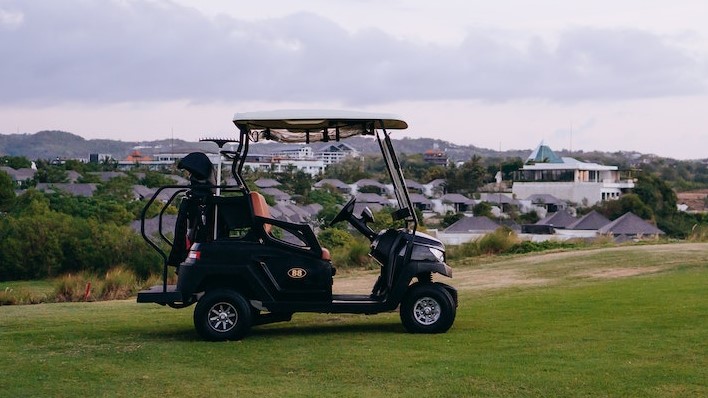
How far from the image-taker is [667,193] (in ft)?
241

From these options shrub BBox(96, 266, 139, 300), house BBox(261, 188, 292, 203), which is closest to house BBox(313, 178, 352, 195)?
house BBox(261, 188, 292, 203)

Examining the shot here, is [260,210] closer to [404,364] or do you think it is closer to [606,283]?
[404,364]

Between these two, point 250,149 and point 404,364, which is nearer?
point 404,364

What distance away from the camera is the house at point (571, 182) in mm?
86812

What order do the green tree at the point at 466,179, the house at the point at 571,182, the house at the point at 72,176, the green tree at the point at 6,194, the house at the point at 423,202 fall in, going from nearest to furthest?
1. the green tree at the point at 6,194
2. the house at the point at 423,202
3. the house at the point at 72,176
4. the house at the point at 571,182
5. the green tree at the point at 466,179

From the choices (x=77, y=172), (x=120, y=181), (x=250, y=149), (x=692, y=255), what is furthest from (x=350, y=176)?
(x=250, y=149)

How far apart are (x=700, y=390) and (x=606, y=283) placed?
10274 mm

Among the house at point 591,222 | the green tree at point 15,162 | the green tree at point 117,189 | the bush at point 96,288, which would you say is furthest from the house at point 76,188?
the bush at point 96,288

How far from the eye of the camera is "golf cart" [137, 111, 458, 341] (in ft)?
39.9

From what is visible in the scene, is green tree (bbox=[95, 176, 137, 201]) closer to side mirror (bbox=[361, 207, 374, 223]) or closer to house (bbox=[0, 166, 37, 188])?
house (bbox=[0, 166, 37, 188])

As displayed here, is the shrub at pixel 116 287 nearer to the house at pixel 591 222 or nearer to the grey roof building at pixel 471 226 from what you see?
the grey roof building at pixel 471 226

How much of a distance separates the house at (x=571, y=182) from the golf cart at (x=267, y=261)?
72702 mm

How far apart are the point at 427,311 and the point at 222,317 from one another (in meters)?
2.31

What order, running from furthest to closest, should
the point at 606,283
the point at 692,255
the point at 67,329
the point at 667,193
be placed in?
the point at 667,193 < the point at 692,255 < the point at 606,283 < the point at 67,329
